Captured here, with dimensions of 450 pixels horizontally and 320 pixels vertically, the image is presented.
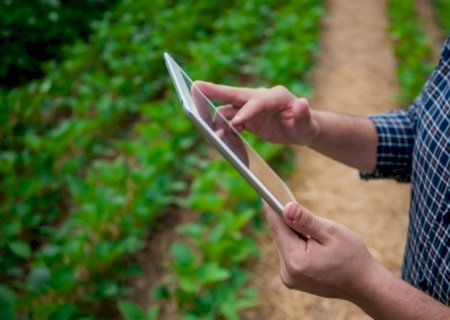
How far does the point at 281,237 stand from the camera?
2.55ft

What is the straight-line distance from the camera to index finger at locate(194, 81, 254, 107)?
0.99 m

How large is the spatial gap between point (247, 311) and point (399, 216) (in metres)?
0.98

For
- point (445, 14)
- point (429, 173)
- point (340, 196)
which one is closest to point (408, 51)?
point (445, 14)

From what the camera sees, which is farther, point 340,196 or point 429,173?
point 340,196

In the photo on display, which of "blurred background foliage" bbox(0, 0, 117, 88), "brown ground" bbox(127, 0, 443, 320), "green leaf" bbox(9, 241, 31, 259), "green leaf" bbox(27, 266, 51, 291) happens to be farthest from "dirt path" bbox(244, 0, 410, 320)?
"blurred background foliage" bbox(0, 0, 117, 88)

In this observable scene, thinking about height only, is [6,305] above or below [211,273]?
above

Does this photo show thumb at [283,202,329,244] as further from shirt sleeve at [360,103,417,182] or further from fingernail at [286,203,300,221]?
shirt sleeve at [360,103,417,182]

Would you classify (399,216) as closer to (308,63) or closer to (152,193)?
(152,193)

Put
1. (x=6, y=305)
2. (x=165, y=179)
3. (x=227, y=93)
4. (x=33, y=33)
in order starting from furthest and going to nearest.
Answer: (x=33, y=33) → (x=165, y=179) → (x=6, y=305) → (x=227, y=93)

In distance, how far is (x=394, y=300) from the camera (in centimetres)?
75

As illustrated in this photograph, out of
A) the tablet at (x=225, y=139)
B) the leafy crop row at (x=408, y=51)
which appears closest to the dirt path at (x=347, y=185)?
the leafy crop row at (x=408, y=51)

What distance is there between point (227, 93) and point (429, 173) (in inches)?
17.4

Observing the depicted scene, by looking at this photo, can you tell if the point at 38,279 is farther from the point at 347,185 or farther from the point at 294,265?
the point at 347,185

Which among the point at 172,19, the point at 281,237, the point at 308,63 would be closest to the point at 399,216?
the point at 308,63
